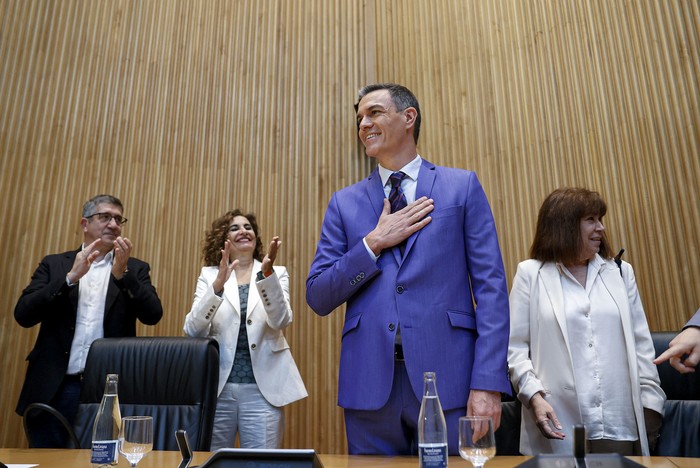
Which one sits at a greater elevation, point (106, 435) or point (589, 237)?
point (589, 237)

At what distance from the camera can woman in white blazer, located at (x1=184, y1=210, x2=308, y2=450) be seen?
2.60 metres

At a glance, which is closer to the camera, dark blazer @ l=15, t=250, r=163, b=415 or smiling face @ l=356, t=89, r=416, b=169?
smiling face @ l=356, t=89, r=416, b=169

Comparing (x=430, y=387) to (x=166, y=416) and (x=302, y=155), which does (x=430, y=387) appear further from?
(x=302, y=155)

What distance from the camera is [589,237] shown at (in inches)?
86.6

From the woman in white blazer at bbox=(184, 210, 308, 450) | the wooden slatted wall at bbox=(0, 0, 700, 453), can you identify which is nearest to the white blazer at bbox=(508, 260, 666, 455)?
the wooden slatted wall at bbox=(0, 0, 700, 453)

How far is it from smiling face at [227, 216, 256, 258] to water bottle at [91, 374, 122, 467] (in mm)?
1740

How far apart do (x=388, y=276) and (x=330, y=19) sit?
320 cm

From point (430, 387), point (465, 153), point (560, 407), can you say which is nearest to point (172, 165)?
point (465, 153)

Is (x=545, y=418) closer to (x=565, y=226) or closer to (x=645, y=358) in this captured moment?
(x=645, y=358)

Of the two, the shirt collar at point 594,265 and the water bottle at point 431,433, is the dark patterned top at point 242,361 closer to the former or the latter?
the shirt collar at point 594,265

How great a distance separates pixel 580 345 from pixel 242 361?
4.79ft

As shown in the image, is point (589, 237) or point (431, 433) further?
point (589, 237)

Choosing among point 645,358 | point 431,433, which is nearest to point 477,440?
point 431,433

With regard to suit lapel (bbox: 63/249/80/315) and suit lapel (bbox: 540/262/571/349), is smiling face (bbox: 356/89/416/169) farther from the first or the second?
suit lapel (bbox: 63/249/80/315)
